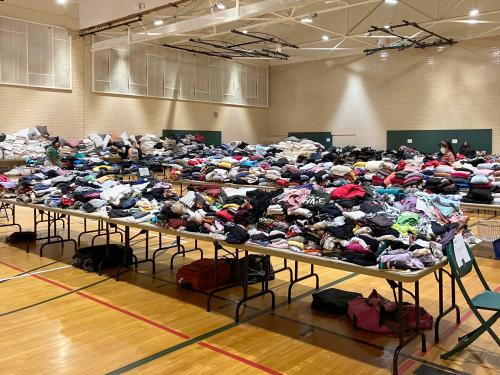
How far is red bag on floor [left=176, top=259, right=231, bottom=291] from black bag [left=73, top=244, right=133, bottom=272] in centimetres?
117

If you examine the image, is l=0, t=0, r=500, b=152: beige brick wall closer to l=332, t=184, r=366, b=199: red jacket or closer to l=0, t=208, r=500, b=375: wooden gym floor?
l=0, t=208, r=500, b=375: wooden gym floor

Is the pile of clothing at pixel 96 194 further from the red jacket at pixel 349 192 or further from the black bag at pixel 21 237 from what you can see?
the red jacket at pixel 349 192

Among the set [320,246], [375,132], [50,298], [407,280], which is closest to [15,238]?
[50,298]

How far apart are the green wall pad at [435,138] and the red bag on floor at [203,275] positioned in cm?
1318

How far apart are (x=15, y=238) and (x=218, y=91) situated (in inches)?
504

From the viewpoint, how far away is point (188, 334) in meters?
4.08

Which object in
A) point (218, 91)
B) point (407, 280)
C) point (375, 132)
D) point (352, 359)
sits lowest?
point (352, 359)

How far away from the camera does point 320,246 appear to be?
3.97 meters

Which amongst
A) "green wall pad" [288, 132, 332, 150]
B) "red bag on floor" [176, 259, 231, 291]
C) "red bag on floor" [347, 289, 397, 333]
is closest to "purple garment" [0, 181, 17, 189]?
"red bag on floor" [176, 259, 231, 291]

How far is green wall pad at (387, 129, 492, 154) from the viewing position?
15.9 m

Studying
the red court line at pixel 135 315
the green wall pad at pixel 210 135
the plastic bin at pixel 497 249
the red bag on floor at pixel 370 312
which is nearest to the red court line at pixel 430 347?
the red bag on floor at pixel 370 312

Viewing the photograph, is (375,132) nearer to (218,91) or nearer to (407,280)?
(218,91)

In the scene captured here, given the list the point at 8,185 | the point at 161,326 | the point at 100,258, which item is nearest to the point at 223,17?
the point at 8,185

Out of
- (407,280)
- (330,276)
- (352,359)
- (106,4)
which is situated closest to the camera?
(407,280)
